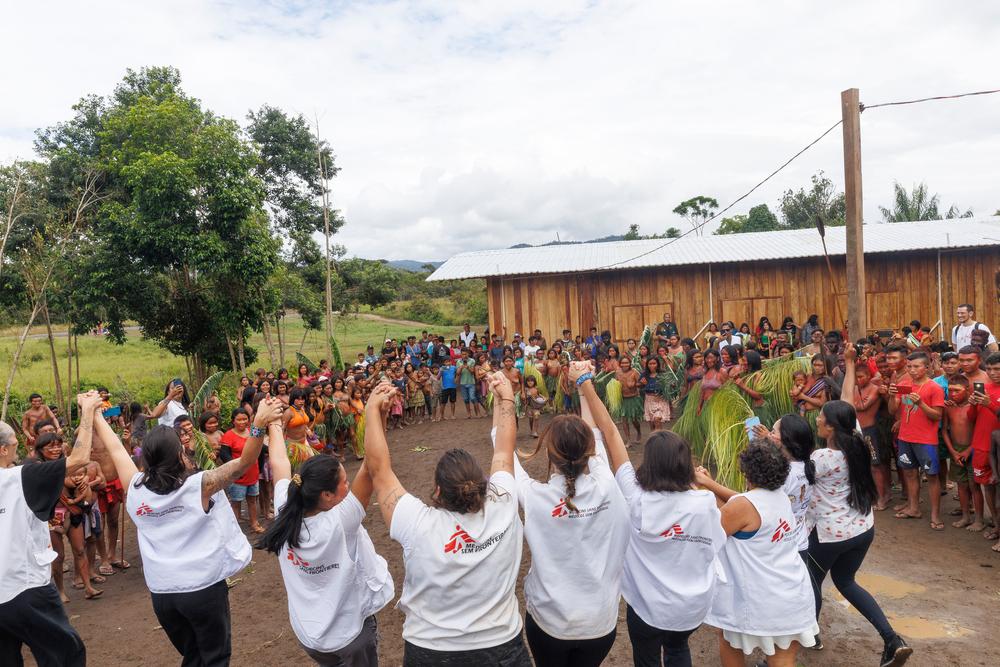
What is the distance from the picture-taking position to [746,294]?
1672 centimetres

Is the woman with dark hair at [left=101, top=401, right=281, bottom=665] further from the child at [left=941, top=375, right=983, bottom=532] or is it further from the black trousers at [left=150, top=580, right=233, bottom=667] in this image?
the child at [left=941, top=375, right=983, bottom=532]

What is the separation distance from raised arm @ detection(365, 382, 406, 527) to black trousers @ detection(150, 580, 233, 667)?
1.43m

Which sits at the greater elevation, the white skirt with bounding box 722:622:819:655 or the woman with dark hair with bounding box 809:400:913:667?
the woman with dark hair with bounding box 809:400:913:667

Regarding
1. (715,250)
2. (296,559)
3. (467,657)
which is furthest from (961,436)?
(715,250)

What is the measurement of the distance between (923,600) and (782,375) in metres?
2.07

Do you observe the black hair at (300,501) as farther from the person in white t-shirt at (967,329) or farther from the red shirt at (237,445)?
the person in white t-shirt at (967,329)

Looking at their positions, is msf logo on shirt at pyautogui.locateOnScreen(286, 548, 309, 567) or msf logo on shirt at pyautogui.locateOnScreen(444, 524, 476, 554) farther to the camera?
msf logo on shirt at pyautogui.locateOnScreen(286, 548, 309, 567)

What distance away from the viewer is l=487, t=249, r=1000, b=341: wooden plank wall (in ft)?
53.1

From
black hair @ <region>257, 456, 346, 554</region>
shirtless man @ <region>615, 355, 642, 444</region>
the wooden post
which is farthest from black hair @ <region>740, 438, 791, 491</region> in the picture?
shirtless man @ <region>615, 355, 642, 444</region>

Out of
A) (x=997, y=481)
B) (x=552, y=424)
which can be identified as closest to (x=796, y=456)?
(x=552, y=424)

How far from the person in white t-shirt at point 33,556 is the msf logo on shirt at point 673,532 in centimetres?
301

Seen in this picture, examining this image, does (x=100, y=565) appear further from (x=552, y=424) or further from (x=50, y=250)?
(x=50, y=250)

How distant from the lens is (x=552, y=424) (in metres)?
2.96

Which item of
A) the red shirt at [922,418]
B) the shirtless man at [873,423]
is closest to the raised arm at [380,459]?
the red shirt at [922,418]
